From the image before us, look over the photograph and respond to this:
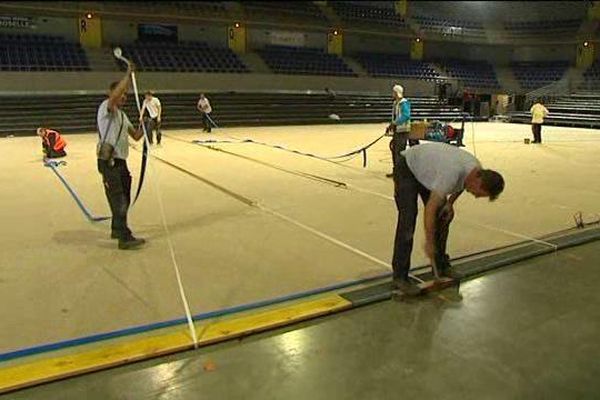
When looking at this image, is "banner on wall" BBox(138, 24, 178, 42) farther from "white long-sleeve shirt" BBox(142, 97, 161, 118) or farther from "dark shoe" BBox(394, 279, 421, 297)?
"dark shoe" BBox(394, 279, 421, 297)

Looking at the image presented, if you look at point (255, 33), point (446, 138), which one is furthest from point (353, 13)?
point (446, 138)

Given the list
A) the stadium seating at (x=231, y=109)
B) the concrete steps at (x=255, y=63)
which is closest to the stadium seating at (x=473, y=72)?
the stadium seating at (x=231, y=109)

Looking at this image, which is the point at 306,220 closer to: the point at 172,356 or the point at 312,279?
the point at 312,279

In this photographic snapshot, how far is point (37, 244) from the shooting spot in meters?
4.28

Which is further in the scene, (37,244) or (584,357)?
(37,244)

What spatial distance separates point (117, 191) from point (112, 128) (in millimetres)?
524

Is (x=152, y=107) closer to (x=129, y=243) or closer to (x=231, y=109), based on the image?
(x=129, y=243)

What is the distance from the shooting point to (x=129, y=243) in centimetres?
421

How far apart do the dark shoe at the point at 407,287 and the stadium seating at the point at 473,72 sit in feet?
88.3

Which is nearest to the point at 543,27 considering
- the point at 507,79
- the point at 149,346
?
the point at 507,79

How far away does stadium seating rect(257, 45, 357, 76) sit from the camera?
2394cm

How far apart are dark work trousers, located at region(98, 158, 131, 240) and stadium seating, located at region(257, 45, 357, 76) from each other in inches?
781

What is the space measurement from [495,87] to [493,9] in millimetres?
6677

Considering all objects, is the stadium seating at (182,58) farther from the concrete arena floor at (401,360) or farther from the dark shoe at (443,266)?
the concrete arena floor at (401,360)
